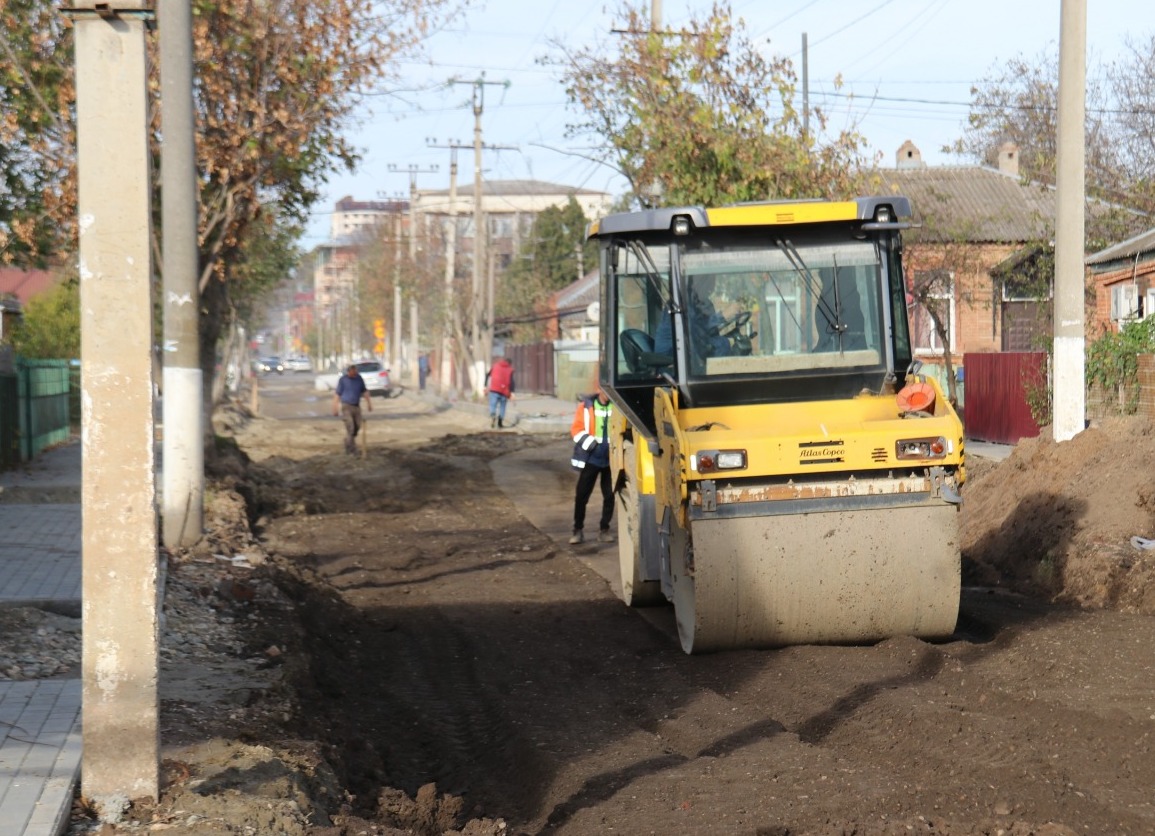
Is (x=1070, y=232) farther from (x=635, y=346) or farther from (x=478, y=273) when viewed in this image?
(x=478, y=273)

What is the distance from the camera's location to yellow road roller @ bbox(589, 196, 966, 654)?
28.1 ft

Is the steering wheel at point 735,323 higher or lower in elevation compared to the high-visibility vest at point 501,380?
higher

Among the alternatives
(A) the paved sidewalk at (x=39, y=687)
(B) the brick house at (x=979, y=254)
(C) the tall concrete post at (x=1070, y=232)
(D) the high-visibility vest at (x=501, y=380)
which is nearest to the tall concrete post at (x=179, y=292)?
(A) the paved sidewalk at (x=39, y=687)

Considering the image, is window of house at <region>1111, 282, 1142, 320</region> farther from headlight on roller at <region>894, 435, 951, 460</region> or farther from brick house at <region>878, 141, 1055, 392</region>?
headlight on roller at <region>894, 435, 951, 460</region>

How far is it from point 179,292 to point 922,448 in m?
7.53

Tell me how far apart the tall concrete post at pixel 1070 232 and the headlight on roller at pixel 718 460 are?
6.90 metres

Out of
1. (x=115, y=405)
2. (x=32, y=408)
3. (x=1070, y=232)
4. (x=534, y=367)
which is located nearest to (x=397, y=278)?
(x=534, y=367)

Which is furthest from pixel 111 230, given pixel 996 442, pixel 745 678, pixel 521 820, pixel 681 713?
pixel 996 442

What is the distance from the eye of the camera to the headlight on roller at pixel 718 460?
333 inches

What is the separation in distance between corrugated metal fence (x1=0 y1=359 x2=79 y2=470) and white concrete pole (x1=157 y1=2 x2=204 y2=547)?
7800mm

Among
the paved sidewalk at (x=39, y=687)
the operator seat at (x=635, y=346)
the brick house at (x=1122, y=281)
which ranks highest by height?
the brick house at (x=1122, y=281)

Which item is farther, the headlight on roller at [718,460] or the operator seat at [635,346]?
the operator seat at [635,346]

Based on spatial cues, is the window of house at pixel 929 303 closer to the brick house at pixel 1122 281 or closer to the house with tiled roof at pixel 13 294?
the brick house at pixel 1122 281

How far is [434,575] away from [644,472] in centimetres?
423
